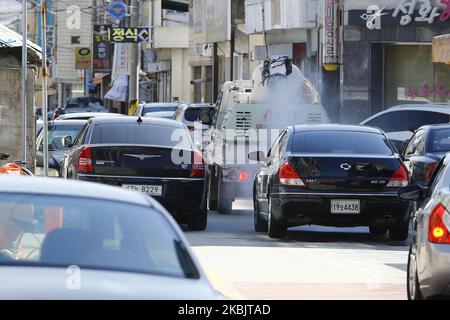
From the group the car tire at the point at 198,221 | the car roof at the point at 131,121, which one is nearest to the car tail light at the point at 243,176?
the car roof at the point at 131,121

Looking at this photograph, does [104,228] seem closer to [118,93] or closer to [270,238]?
[270,238]

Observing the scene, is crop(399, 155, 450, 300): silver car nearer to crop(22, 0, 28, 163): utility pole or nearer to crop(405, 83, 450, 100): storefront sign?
crop(22, 0, 28, 163): utility pole

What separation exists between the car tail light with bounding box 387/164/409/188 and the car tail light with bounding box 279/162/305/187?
1.08 metres

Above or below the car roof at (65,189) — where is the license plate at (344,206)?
below

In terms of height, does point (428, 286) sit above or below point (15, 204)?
below

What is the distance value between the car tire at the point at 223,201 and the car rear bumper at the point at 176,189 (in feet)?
10.1

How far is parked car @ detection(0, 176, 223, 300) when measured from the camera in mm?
6117

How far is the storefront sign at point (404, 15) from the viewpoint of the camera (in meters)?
37.4

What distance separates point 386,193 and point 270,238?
5.33 ft

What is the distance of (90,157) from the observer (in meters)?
18.3

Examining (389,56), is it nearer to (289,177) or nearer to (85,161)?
(85,161)

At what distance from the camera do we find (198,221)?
742 inches

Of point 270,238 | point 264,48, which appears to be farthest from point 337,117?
point 270,238

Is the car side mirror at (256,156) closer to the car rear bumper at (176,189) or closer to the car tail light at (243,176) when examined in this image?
the car rear bumper at (176,189)
